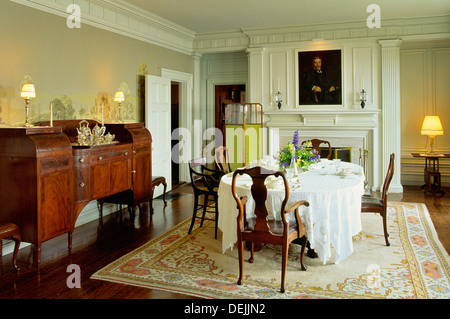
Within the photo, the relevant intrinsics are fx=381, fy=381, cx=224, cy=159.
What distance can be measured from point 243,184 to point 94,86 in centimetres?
305

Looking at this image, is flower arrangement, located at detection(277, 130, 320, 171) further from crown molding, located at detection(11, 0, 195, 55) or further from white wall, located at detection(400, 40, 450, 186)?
white wall, located at detection(400, 40, 450, 186)

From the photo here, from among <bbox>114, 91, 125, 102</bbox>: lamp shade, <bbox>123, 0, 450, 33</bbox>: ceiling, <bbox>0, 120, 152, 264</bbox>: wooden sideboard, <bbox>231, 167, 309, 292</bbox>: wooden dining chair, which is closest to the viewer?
<bbox>231, 167, 309, 292</bbox>: wooden dining chair

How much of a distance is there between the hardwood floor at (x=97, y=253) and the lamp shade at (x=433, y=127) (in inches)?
51.7

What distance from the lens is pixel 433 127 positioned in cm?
714

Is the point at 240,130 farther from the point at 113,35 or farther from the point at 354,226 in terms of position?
the point at 354,226

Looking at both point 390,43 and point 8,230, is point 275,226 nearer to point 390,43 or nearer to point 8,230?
point 8,230

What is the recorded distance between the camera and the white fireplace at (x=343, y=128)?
7336 mm

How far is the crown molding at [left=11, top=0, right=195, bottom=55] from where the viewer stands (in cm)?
491

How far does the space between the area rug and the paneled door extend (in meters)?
2.62

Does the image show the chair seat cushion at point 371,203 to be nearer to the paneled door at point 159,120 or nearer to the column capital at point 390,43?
the paneled door at point 159,120

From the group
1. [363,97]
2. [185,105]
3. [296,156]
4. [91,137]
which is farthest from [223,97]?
[296,156]

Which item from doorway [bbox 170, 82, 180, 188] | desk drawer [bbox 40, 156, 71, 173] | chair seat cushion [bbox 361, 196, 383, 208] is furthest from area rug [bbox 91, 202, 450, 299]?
doorway [bbox 170, 82, 180, 188]

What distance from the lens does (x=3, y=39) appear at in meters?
4.18

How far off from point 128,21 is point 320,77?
12.3 ft
